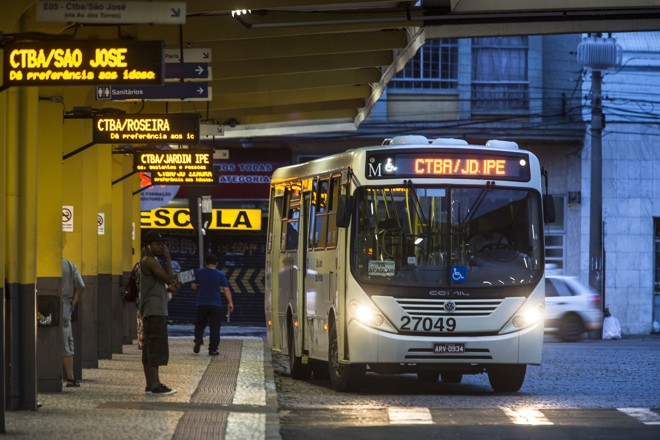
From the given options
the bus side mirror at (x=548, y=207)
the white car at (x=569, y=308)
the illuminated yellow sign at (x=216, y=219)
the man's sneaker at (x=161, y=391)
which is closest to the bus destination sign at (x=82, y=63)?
the man's sneaker at (x=161, y=391)

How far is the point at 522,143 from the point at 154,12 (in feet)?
90.1

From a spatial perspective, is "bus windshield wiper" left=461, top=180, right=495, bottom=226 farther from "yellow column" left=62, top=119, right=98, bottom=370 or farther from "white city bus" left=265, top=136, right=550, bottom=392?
"yellow column" left=62, top=119, right=98, bottom=370

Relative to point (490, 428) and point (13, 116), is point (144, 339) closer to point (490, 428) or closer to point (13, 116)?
point (13, 116)

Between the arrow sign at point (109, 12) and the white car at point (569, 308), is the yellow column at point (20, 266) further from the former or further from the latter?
the white car at point (569, 308)

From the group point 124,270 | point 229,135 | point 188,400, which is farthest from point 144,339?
point 229,135

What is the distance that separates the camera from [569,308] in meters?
34.2

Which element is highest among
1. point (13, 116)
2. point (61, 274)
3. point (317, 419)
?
point (13, 116)

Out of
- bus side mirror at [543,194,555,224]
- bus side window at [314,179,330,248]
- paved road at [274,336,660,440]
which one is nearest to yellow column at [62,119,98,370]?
paved road at [274,336,660,440]

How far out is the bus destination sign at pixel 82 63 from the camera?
40.0 ft

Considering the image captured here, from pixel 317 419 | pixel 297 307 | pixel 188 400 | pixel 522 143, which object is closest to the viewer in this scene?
pixel 317 419

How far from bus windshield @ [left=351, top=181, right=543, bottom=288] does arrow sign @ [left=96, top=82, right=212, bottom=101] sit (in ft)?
10.4

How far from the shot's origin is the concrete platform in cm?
1263

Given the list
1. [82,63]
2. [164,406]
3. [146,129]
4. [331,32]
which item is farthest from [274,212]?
[82,63]

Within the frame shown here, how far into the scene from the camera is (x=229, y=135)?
109 ft
